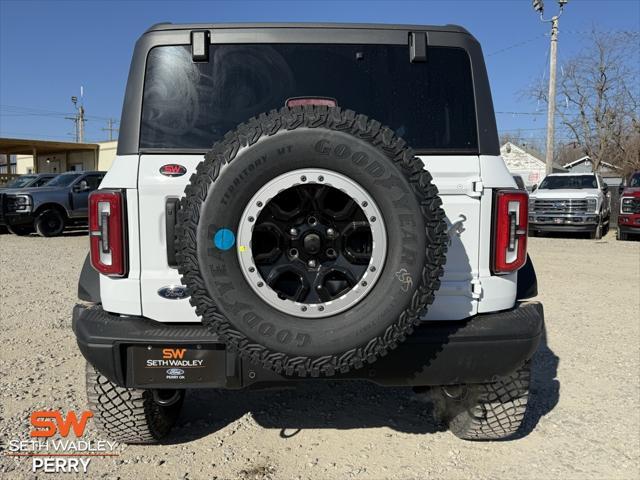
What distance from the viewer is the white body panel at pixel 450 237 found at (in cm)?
228

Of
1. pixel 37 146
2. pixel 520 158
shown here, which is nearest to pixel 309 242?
pixel 37 146

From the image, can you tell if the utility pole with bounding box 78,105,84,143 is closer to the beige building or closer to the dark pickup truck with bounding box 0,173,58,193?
the beige building

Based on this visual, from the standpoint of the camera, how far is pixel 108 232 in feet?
7.51

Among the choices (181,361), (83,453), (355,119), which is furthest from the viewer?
(83,453)

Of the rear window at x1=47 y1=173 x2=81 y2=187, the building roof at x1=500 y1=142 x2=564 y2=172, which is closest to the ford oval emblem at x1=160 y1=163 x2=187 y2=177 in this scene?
the rear window at x1=47 y1=173 x2=81 y2=187

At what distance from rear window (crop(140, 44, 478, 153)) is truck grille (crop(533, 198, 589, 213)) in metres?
13.3

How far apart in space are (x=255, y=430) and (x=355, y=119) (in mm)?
1975

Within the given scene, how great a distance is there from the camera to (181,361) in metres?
2.23

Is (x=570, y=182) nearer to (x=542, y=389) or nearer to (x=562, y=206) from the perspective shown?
(x=562, y=206)

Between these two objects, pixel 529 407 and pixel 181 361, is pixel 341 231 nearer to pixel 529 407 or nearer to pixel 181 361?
pixel 181 361

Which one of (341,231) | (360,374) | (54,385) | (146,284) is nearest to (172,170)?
(146,284)

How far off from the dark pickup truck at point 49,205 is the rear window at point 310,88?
41.4 feet

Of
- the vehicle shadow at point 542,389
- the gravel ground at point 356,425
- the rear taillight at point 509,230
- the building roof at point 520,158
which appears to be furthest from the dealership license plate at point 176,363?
the building roof at point 520,158

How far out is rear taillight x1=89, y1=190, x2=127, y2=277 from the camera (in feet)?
7.43
